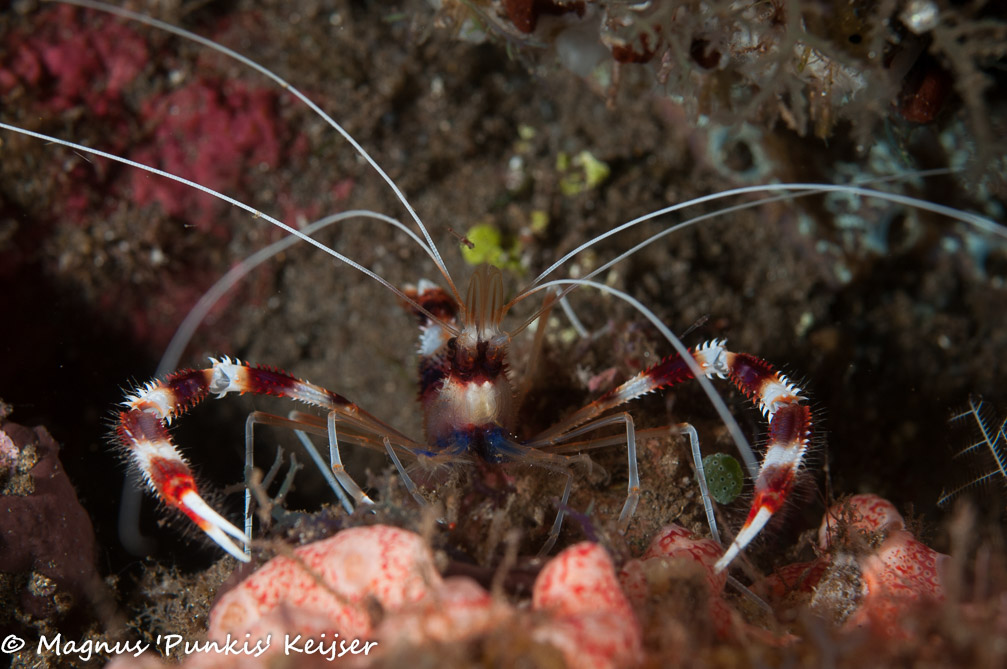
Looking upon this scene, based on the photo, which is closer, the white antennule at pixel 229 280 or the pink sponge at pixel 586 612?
the pink sponge at pixel 586 612

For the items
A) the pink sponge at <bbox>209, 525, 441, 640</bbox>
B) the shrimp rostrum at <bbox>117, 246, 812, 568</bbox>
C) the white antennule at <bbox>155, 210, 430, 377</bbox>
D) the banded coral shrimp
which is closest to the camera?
the pink sponge at <bbox>209, 525, 441, 640</bbox>

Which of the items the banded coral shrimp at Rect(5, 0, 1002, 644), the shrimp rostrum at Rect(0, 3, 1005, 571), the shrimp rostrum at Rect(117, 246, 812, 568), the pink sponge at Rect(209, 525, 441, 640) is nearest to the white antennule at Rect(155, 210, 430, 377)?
the shrimp rostrum at Rect(0, 3, 1005, 571)

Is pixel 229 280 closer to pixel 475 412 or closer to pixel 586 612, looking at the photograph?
pixel 475 412

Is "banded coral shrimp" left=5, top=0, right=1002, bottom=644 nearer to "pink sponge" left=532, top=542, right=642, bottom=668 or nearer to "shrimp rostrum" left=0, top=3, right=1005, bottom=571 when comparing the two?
"shrimp rostrum" left=0, top=3, right=1005, bottom=571

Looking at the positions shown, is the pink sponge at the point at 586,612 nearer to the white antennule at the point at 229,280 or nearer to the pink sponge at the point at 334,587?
the pink sponge at the point at 334,587

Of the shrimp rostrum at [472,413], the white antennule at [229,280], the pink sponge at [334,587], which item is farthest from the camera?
the white antennule at [229,280]

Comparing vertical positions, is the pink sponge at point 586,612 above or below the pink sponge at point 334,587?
above

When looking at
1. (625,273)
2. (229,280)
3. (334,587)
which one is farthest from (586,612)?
(625,273)

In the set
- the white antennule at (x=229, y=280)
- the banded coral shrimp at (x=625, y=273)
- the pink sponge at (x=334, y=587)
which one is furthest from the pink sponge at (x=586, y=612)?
the banded coral shrimp at (x=625, y=273)
